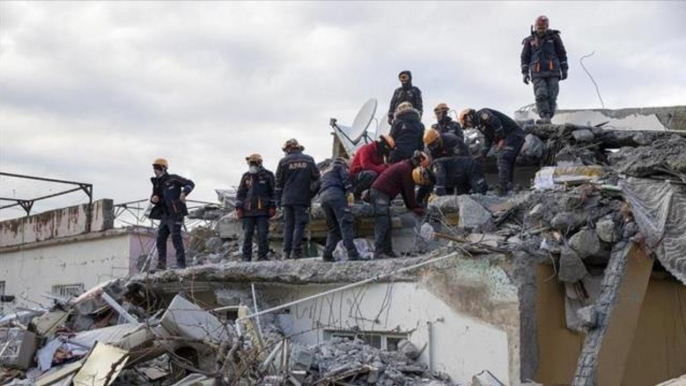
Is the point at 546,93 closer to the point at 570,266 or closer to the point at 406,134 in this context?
the point at 406,134

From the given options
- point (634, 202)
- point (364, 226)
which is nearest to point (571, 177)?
point (634, 202)

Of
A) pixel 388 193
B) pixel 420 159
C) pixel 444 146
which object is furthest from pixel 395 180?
pixel 444 146

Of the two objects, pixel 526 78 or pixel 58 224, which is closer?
pixel 526 78

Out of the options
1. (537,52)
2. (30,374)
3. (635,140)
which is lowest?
(30,374)

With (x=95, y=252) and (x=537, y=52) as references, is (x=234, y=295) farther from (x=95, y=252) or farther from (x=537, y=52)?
(x=95, y=252)

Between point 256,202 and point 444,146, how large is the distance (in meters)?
2.77

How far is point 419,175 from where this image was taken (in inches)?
410

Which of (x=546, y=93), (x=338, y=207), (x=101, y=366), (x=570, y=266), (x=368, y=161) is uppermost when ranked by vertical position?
(x=546, y=93)

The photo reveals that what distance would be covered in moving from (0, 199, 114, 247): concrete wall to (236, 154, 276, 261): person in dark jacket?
6.77m

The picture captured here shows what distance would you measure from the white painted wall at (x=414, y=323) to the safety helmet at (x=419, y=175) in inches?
65.5

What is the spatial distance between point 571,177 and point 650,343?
209 cm

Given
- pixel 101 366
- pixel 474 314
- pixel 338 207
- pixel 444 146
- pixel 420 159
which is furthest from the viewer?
pixel 444 146

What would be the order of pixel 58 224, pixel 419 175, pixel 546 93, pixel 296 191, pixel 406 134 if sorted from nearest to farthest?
1. pixel 419 175
2. pixel 296 191
3. pixel 406 134
4. pixel 546 93
5. pixel 58 224

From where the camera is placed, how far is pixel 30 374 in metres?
9.74
